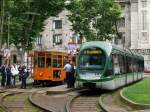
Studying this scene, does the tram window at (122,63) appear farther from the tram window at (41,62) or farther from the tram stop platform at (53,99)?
the tram window at (41,62)

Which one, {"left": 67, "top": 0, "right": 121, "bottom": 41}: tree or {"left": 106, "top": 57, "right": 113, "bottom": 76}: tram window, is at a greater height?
{"left": 67, "top": 0, "right": 121, "bottom": 41}: tree

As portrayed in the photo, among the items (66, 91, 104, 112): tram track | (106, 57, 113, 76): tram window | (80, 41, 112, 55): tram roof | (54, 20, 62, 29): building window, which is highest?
(54, 20, 62, 29): building window

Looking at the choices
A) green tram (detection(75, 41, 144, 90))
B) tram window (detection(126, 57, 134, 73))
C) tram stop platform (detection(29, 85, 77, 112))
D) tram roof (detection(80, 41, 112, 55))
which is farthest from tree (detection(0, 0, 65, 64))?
green tram (detection(75, 41, 144, 90))

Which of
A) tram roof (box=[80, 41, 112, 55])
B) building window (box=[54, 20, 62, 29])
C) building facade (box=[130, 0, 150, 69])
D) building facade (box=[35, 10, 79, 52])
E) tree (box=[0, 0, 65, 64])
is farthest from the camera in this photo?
building window (box=[54, 20, 62, 29])

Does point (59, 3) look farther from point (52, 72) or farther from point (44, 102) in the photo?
point (44, 102)

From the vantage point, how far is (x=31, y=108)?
23734mm

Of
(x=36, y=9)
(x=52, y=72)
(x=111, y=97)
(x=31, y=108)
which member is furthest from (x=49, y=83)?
(x=31, y=108)

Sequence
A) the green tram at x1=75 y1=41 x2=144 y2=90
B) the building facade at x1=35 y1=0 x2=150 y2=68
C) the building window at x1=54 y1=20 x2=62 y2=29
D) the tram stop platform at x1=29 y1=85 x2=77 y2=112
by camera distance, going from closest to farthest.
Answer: the tram stop platform at x1=29 y1=85 x2=77 y2=112 → the green tram at x1=75 y1=41 x2=144 y2=90 → the building facade at x1=35 y1=0 x2=150 y2=68 → the building window at x1=54 y1=20 x2=62 y2=29

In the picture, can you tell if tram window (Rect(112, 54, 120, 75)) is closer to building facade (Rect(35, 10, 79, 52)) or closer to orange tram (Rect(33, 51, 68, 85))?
orange tram (Rect(33, 51, 68, 85))

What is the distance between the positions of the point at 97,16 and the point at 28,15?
549 inches

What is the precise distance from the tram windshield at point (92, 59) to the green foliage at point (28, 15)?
18438 millimetres

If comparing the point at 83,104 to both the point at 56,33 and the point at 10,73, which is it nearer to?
the point at 10,73

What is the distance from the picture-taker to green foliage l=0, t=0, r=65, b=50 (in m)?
49.0

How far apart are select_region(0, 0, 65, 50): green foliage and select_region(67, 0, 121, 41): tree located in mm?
10038
